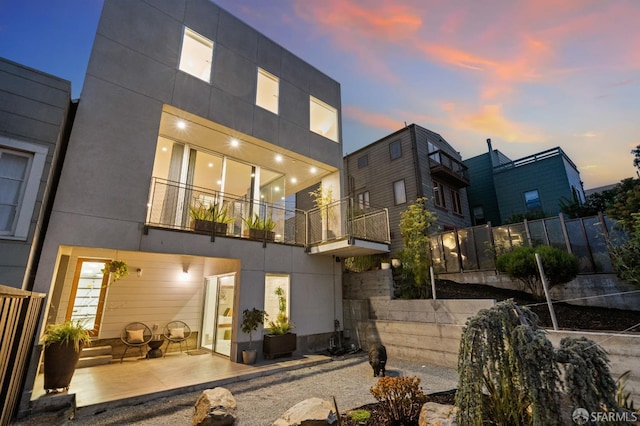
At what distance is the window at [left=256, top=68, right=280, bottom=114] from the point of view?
907 centimetres

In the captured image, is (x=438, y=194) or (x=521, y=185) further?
(x=521, y=185)

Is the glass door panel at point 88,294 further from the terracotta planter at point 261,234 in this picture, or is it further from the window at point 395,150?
the window at point 395,150

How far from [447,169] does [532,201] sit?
590cm

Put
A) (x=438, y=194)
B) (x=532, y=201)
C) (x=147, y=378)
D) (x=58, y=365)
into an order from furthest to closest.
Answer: (x=532, y=201) < (x=438, y=194) < (x=147, y=378) < (x=58, y=365)

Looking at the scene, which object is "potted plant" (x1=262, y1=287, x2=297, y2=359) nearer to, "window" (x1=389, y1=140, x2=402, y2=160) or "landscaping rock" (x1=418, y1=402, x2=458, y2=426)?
"landscaping rock" (x1=418, y1=402, x2=458, y2=426)

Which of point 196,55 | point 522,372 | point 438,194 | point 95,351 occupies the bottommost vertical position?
point 95,351

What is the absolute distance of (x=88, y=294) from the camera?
7.39 m

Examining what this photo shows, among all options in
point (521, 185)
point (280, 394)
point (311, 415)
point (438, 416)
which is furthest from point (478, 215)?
point (311, 415)

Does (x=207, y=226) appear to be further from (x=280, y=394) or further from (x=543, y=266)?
(x=543, y=266)

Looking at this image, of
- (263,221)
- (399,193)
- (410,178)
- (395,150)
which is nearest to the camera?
(263,221)

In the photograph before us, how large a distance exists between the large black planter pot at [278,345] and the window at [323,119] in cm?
722

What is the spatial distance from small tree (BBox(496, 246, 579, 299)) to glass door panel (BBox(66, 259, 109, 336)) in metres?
11.5

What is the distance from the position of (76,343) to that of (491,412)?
21.0 ft

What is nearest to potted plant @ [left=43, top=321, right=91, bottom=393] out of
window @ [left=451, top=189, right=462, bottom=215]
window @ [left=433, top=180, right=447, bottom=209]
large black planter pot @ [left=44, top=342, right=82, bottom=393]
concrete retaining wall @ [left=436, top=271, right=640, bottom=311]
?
large black planter pot @ [left=44, top=342, right=82, bottom=393]
